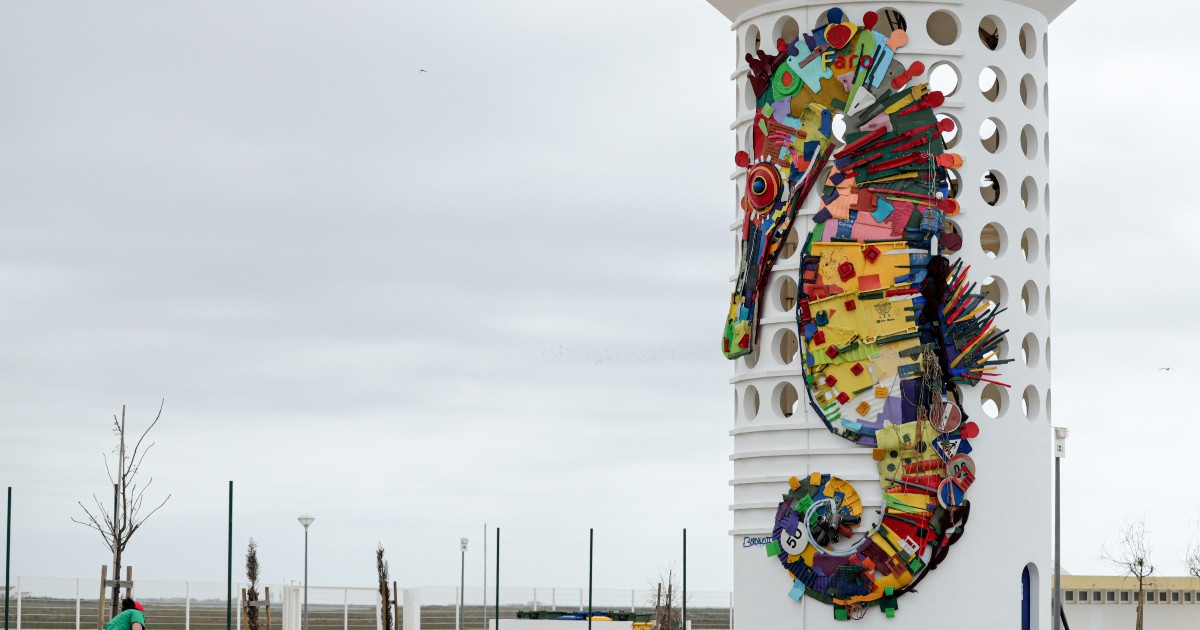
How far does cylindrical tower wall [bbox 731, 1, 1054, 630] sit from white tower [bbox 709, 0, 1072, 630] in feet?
0.08

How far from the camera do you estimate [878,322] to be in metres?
32.1

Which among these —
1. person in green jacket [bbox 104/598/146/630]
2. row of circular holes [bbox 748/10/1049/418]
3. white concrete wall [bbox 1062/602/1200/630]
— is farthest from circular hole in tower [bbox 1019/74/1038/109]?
white concrete wall [bbox 1062/602/1200/630]

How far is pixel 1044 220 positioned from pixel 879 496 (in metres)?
5.90

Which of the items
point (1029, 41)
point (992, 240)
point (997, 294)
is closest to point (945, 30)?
point (1029, 41)

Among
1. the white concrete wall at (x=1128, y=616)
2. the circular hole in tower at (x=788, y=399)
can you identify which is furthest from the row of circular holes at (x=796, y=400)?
the white concrete wall at (x=1128, y=616)

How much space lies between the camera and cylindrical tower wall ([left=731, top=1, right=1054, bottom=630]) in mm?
31906

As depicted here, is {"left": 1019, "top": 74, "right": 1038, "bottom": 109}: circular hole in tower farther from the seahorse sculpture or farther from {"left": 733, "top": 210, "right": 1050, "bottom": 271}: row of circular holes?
the seahorse sculpture

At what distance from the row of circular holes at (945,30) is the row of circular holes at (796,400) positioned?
5.77m

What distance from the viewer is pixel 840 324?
32.3 metres

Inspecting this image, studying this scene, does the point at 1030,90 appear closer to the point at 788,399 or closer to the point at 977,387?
the point at 977,387

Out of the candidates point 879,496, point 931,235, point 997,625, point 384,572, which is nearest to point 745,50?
point 931,235

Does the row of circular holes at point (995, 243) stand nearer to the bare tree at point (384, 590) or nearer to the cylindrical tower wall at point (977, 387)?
the cylindrical tower wall at point (977, 387)

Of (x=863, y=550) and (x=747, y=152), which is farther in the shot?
(x=747, y=152)

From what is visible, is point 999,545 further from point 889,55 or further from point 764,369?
point 889,55
